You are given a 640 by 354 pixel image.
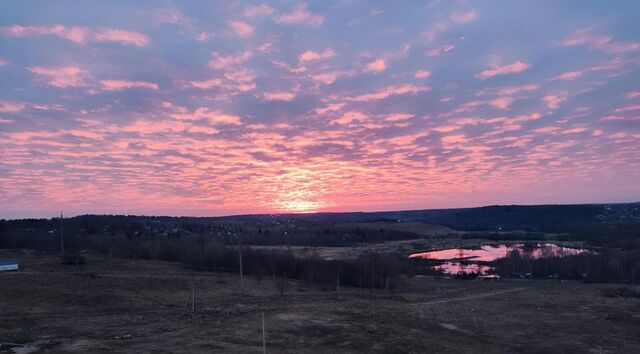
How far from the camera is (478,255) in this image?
122188mm

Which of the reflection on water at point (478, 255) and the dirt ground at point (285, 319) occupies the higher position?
the dirt ground at point (285, 319)

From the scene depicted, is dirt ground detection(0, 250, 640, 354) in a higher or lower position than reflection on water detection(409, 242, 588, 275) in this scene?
higher

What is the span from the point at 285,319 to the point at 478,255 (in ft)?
331

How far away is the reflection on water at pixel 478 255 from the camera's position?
305 ft

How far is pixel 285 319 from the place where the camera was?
31.0 m

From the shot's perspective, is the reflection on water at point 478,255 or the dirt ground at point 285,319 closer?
the dirt ground at point 285,319

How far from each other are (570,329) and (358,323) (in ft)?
46.7

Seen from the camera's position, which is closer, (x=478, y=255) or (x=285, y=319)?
(x=285, y=319)

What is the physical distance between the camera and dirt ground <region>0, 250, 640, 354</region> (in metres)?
24.4

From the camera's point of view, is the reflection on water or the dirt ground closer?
the dirt ground

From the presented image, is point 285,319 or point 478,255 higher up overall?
point 285,319

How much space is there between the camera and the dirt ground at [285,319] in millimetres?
24375

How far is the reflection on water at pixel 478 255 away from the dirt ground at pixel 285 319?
37186 mm

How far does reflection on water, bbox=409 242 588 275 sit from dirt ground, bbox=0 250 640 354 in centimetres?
3719
